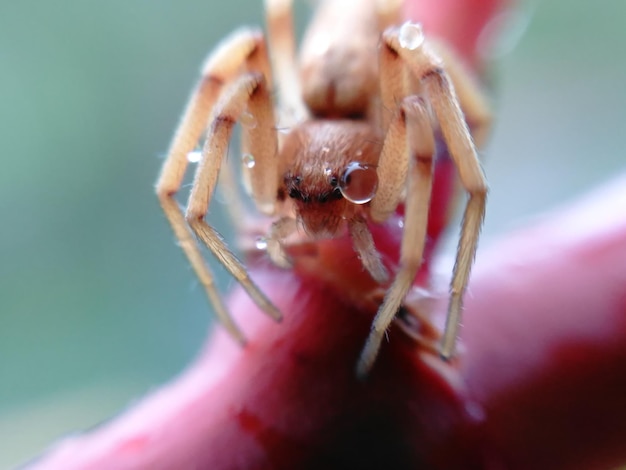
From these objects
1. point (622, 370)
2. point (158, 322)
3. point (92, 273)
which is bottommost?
point (622, 370)

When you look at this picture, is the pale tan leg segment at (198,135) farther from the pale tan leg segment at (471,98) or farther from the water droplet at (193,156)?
the pale tan leg segment at (471,98)

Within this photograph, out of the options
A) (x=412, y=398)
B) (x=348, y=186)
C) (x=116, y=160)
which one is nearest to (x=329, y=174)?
(x=348, y=186)

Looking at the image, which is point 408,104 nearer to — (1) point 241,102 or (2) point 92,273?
(1) point 241,102

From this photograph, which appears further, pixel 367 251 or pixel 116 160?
pixel 116 160

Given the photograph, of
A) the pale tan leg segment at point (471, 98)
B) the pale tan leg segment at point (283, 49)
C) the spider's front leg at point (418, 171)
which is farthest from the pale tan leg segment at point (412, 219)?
the pale tan leg segment at point (283, 49)

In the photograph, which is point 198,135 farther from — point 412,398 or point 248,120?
point 412,398

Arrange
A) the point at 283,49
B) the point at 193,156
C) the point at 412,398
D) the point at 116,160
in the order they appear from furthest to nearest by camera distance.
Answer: the point at 116,160 → the point at 283,49 → the point at 193,156 → the point at 412,398

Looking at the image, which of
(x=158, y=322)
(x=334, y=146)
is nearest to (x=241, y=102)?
(x=334, y=146)
